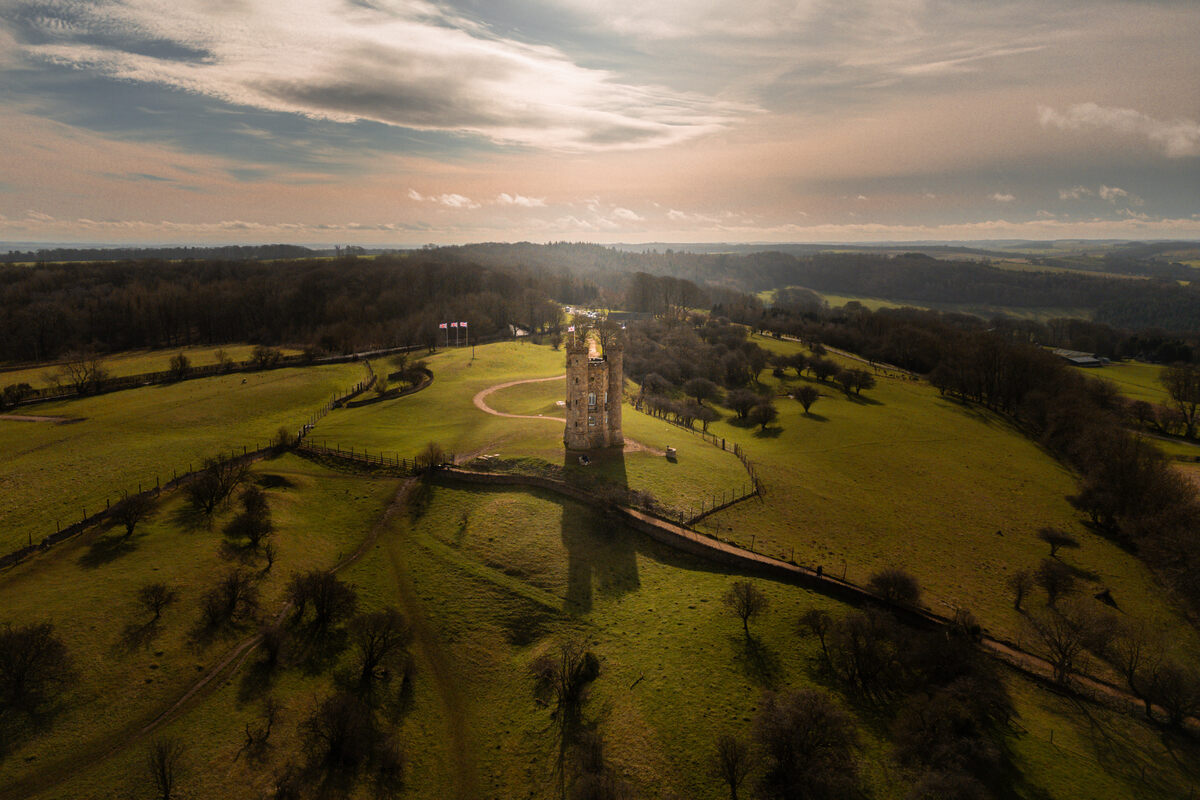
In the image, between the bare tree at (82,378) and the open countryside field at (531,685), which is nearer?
the open countryside field at (531,685)

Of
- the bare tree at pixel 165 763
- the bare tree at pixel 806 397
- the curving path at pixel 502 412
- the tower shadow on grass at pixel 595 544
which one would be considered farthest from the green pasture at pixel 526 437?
the bare tree at pixel 165 763

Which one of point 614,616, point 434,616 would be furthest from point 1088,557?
point 434,616

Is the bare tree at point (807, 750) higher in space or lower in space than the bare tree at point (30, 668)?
lower

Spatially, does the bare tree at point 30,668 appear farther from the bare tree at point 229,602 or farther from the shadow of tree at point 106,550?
the shadow of tree at point 106,550

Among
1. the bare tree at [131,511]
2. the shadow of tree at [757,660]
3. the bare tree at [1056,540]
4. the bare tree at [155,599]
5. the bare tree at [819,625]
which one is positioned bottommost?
the bare tree at [1056,540]

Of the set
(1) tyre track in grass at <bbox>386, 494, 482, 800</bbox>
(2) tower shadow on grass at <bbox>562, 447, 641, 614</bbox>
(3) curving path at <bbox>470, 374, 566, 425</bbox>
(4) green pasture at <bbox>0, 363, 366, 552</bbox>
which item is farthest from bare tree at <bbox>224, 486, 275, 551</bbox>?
(3) curving path at <bbox>470, 374, 566, 425</bbox>

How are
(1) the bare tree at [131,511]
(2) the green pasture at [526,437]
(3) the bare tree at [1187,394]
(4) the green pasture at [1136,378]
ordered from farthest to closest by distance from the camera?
(4) the green pasture at [1136,378] < (3) the bare tree at [1187,394] < (2) the green pasture at [526,437] < (1) the bare tree at [131,511]

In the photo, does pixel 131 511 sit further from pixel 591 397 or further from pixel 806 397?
pixel 806 397
